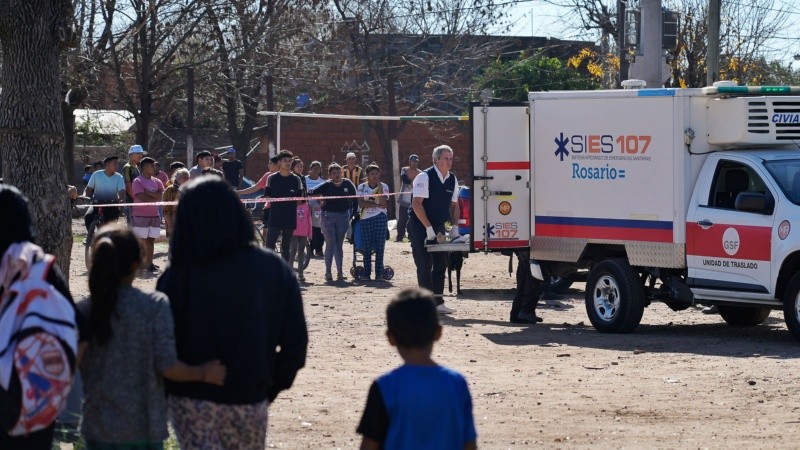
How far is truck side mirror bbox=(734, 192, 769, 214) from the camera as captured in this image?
486 inches

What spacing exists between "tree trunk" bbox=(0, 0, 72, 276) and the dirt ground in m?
1.92

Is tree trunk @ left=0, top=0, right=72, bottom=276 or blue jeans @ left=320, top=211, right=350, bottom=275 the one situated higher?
tree trunk @ left=0, top=0, right=72, bottom=276

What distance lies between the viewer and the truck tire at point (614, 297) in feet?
44.2

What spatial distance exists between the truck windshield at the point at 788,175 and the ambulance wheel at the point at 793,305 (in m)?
0.77

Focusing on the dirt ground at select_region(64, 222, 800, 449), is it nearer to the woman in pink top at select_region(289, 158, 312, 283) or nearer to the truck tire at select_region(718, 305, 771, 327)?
the truck tire at select_region(718, 305, 771, 327)

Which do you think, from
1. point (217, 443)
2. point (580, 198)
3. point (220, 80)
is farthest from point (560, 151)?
point (220, 80)

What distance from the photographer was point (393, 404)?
4312mm

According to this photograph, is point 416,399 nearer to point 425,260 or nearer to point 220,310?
point 220,310

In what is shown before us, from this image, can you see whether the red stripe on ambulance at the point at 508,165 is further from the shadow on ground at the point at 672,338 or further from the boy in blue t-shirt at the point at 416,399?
the boy in blue t-shirt at the point at 416,399

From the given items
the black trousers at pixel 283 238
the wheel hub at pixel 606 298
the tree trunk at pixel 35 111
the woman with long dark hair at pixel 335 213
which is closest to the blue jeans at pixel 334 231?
the woman with long dark hair at pixel 335 213

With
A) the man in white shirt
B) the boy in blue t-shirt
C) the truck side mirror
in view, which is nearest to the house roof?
the man in white shirt

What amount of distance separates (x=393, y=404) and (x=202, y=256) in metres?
0.90

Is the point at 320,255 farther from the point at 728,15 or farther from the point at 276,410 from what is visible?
the point at 728,15

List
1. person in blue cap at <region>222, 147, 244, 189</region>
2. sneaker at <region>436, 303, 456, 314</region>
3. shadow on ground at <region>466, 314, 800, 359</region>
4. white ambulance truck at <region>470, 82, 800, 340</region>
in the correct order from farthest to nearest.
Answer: person in blue cap at <region>222, 147, 244, 189</region> < sneaker at <region>436, 303, 456, 314</region> < white ambulance truck at <region>470, 82, 800, 340</region> < shadow on ground at <region>466, 314, 800, 359</region>
